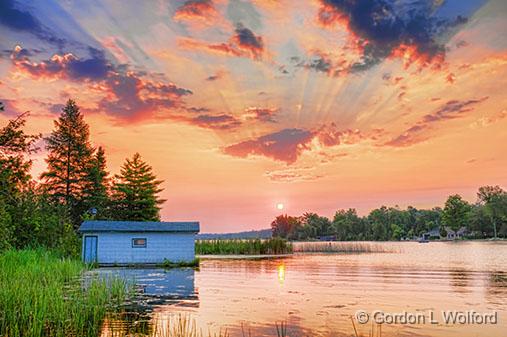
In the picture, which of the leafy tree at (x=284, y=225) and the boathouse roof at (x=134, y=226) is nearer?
the boathouse roof at (x=134, y=226)

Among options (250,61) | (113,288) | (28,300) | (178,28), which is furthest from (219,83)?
(28,300)

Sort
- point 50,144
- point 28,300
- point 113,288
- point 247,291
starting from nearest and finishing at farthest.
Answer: point 28,300 → point 113,288 → point 247,291 → point 50,144

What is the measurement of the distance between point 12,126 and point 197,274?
46.1 ft

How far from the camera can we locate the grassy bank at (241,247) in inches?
2240

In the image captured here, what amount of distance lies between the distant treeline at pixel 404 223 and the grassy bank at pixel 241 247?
87954 mm

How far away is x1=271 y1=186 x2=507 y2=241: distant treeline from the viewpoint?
13012cm

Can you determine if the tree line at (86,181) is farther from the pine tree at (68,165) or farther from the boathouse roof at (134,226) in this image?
the boathouse roof at (134,226)

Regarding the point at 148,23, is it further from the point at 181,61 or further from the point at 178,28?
the point at 181,61

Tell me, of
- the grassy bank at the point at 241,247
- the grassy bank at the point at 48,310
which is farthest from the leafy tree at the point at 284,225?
the grassy bank at the point at 48,310

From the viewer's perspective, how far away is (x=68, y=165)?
2261 inches

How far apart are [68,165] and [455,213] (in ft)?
388

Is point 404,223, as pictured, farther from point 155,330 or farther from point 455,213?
point 155,330

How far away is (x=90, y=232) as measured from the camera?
116 ft

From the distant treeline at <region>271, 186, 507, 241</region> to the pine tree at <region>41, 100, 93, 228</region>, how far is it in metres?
105
